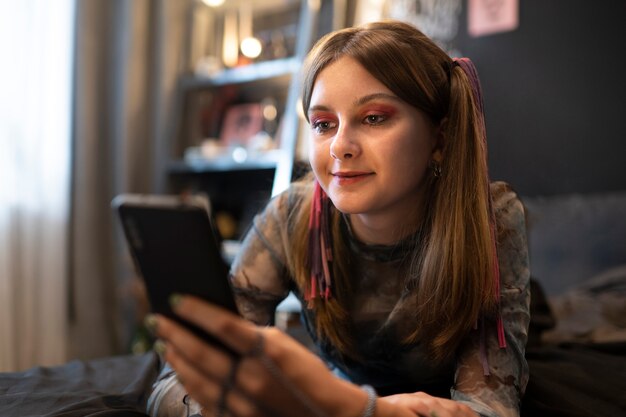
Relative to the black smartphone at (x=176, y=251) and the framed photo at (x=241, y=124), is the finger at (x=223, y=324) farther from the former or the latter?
the framed photo at (x=241, y=124)

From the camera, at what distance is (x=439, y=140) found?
89 cm

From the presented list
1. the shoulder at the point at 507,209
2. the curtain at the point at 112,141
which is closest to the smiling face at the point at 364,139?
the shoulder at the point at 507,209

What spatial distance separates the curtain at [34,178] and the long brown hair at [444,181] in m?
1.63

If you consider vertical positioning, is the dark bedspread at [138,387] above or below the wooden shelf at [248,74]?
below

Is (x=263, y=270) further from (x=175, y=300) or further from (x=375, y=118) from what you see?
(x=175, y=300)

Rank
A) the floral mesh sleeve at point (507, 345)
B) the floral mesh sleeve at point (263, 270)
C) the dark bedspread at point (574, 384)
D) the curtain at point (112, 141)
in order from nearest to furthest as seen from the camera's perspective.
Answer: the floral mesh sleeve at point (507, 345), the dark bedspread at point (574, 384), the floral mesh sleeve at point (263, 270), the curtain at point (112, 141)

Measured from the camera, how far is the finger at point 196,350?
1.60 ft

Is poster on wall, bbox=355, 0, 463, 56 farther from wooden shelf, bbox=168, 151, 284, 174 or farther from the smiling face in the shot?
the smiling face

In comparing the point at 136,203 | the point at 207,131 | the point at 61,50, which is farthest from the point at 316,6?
the point at 136,203

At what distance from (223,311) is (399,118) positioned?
453 millimetres

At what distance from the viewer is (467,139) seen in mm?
843

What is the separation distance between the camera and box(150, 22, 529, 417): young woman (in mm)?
806

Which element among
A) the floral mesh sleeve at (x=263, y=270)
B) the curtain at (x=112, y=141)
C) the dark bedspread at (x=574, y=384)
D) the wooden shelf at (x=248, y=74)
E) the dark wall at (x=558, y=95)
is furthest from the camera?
the wooden shelf at (x=248, y=74)

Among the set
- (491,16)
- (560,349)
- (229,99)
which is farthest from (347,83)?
(229,99)
